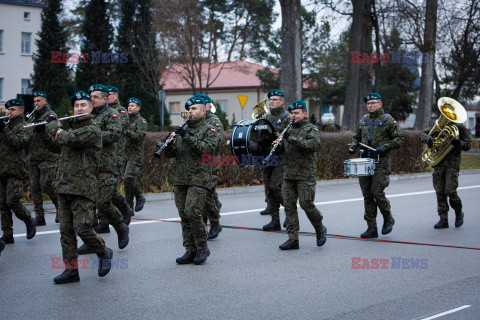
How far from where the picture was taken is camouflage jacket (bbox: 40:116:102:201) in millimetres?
6160

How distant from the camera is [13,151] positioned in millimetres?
8117

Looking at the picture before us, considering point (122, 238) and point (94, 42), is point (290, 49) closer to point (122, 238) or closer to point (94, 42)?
point (122, 238)

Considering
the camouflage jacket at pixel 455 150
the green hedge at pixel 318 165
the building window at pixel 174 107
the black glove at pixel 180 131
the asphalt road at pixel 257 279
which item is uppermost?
the building window at pixel 174 107

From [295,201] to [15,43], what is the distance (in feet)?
143

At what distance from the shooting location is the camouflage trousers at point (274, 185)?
380 inches

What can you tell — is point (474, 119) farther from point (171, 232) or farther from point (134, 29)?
point (171, 232)

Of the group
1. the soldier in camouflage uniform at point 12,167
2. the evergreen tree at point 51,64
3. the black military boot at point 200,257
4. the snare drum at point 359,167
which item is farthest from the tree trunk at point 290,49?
the evergreen tree at point 51,64

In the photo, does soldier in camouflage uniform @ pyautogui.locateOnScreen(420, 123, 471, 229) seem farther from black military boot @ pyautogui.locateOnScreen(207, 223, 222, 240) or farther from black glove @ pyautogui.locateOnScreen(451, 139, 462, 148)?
black military boot @ pyautogui.locateOnScreen(207, 223, 222, 240)

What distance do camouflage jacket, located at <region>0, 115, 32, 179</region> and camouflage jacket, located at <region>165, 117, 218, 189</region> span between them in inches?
90.9

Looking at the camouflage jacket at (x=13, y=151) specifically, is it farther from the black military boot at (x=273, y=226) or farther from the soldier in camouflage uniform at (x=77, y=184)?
the black military boot at (x=273, y=226)

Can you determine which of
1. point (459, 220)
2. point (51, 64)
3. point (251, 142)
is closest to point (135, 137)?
point (251, 142)

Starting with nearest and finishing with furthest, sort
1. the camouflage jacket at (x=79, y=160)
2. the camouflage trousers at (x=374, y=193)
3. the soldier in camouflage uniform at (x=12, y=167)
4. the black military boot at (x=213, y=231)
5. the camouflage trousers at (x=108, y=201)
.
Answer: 1. the camouflage jacket at (x=79, y=160)
2. the camouflage trousers at (x=108, y=201)
3. the soldier in camouflage uniform at (x=12, y=167)
4. the camouflage trousers at (x=374, y=193)
5. the black military boot at (x=213, y=231)

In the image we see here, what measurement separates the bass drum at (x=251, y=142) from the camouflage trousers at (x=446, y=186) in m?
3.38

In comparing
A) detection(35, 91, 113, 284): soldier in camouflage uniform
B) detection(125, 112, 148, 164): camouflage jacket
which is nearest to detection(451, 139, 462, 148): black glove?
detection(125, 112, 148, 164): camouflage jacket
